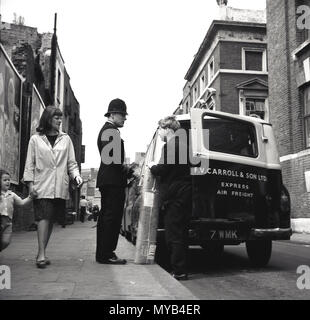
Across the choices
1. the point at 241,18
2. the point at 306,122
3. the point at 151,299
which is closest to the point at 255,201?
the point at 151,299

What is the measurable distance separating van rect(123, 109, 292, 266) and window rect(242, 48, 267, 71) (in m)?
21.9

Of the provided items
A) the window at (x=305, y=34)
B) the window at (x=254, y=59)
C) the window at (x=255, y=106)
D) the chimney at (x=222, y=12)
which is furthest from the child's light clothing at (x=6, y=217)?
the chimney at (x=222, y=12)

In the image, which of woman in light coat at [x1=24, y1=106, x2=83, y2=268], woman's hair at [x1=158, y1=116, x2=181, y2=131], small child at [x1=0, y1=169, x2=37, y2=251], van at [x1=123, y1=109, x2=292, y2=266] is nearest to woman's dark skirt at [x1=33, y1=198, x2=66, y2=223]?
woman in light coat at [x1=24, y1=106, x2=83, y2=268]

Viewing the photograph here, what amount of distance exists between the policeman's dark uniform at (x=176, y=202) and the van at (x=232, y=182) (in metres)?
0.21

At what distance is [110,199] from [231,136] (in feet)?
6.18

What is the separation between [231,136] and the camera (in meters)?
6.07

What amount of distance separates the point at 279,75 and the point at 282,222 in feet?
40.5

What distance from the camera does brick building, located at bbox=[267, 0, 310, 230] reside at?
1505 cm

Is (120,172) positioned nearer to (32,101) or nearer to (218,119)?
(218,119)

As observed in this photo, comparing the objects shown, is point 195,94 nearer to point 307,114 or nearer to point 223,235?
point 307,114

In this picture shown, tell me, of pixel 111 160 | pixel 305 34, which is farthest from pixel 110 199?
pixel 305 34

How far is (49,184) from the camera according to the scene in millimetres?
5000

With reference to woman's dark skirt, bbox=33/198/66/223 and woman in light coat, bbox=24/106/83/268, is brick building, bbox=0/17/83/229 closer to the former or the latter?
woman in light coat, bbox=24/106/83/268

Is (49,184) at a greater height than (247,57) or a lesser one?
lesser
